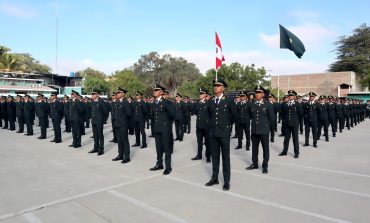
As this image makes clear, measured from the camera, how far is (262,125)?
636 cm

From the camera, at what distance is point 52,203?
14.5ft

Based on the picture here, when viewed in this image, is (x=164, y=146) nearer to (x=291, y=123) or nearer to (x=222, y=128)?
(x=222, y=128)

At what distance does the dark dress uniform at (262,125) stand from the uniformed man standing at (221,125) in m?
1.23

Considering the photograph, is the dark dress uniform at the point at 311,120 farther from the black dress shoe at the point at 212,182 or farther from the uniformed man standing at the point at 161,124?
the black dress shoe at the point at 212,182

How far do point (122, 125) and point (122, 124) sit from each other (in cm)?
3

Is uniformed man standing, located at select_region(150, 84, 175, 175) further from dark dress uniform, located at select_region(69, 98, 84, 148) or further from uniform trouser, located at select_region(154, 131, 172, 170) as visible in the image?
dark dress uniform, located at select_region(69, 98, 84, 148)

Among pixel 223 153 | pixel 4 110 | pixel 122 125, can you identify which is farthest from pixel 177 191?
pixel 4 110

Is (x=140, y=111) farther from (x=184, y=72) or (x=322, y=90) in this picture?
(x=184, y=72)

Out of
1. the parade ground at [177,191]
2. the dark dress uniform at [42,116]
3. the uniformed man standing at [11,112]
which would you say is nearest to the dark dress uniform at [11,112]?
the uniformed man standing at [11,112]

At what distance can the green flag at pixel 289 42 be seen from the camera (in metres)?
11.5

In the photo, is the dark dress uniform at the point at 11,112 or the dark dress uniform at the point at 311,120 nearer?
the dark dress uniform at the point at 311,120

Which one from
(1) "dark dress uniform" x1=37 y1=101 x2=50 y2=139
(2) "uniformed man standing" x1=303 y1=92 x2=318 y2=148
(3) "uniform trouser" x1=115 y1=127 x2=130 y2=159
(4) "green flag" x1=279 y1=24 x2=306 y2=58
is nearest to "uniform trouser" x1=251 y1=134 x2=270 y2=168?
(3) "uniform trouser" x1=115 y1=127 x2=130 y2=159

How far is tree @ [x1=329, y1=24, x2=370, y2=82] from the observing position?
59.3 metres

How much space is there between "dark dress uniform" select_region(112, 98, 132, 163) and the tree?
201 feet
